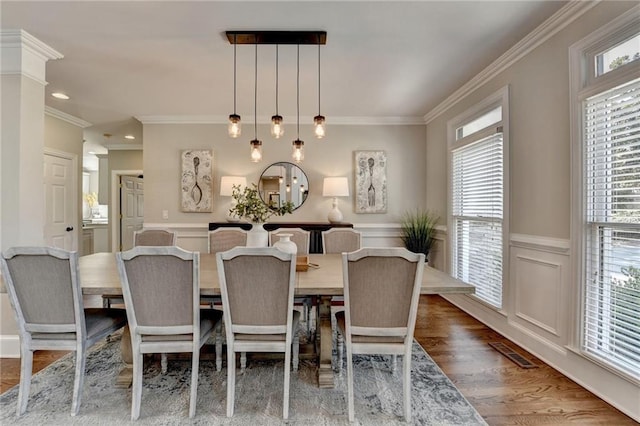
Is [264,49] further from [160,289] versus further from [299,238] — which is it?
[160,289]

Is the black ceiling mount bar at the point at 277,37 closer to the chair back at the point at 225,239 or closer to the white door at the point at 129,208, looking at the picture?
the chair back at the point at 225,239

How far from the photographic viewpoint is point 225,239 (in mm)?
3236

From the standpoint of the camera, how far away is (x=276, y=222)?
183 inches

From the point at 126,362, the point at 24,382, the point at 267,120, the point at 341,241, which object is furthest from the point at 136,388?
the point at 267,120

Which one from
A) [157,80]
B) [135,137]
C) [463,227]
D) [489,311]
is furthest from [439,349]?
[135,137]

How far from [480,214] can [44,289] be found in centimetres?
361

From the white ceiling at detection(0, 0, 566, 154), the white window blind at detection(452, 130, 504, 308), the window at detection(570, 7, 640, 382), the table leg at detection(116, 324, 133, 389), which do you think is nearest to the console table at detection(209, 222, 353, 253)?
the white window blind at detection(452, 130, 504, 308)

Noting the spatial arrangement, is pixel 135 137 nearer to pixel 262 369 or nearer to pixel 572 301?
pixel 262 369

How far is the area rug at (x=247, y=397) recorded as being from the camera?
1.77 metres

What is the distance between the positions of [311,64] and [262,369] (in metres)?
2.60

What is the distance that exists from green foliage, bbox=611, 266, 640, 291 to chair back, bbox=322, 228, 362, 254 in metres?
1.97

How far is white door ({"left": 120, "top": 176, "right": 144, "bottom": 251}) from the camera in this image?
6.62 metres

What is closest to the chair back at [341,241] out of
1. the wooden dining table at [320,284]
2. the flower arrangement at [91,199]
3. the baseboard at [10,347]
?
the wooden dining table at [320,284]

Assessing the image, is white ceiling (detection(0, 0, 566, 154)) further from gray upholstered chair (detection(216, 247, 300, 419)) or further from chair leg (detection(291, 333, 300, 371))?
chair leg (detection(291, 333, 300, 371))
